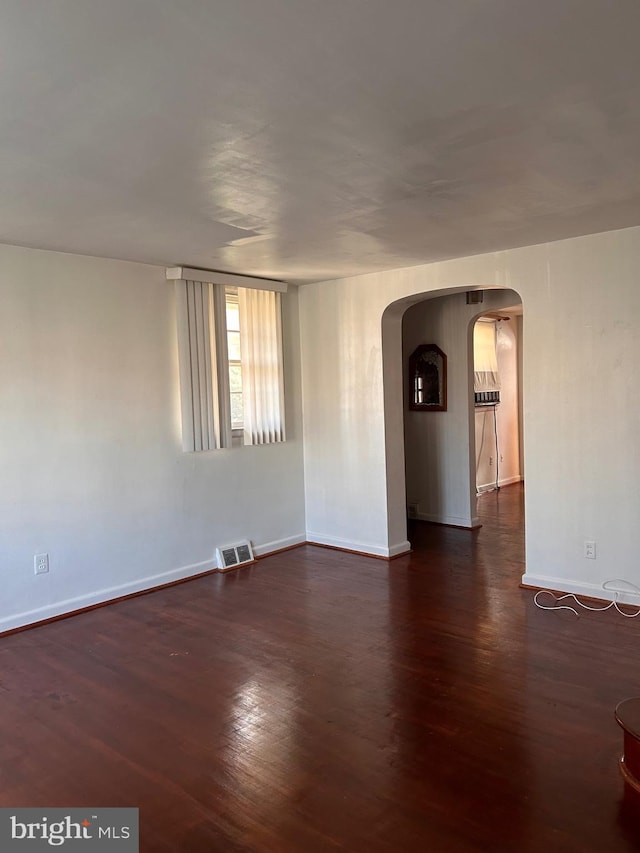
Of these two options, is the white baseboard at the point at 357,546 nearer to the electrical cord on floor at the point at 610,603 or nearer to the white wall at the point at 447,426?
the white wall at the point at 447,426

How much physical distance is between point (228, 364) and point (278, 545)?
1.77 m

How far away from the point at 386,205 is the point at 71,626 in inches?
130

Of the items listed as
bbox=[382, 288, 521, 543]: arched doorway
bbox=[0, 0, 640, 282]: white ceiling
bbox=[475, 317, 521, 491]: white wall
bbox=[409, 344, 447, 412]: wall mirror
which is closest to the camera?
bbox=[0, 0, 640, 282]: white ceiling

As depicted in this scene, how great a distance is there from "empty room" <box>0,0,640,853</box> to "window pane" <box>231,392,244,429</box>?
0.43ft

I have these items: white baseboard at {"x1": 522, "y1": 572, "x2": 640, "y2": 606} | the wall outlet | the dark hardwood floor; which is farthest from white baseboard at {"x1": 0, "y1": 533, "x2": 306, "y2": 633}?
white baseboard at {"x1": 522, "y1": 572, "x2": 640, "y2": 606}

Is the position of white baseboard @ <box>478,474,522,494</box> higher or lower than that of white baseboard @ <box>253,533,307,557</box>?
higher

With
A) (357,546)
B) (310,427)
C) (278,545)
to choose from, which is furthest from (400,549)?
(310,427)

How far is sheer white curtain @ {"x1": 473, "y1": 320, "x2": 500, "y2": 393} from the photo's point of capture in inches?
A: 333

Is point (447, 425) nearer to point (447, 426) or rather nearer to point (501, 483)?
point (447, 426)

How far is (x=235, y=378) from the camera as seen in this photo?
5.56 meters

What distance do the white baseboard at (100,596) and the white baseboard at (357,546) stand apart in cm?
116

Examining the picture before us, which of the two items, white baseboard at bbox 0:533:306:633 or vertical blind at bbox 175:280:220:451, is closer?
white baseboard at bbox 0:533:306:633

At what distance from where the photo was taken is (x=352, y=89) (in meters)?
2.06

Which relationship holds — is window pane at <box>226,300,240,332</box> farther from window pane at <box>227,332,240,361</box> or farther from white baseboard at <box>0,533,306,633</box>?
white baseboard at <box>0,533,306,633</box>
